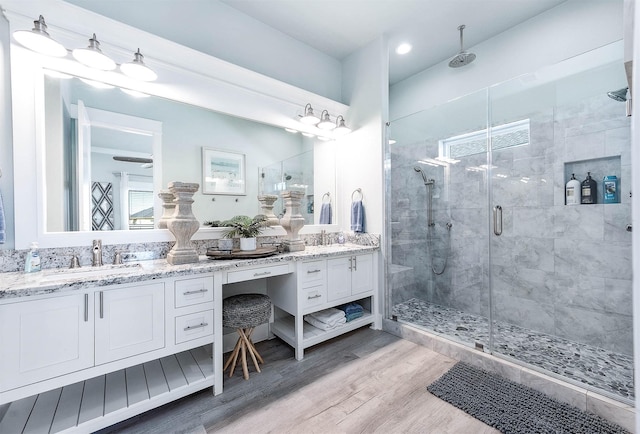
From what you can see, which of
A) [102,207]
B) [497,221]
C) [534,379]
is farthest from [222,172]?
[534,379]

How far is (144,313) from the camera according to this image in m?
1.49

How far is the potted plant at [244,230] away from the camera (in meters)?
2.18

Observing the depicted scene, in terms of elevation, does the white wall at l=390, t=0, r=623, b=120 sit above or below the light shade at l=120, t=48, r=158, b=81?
above

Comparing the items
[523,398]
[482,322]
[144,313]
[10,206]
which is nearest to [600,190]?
[482,322]

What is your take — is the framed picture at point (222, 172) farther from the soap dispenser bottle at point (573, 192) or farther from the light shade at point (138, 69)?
the soap dispenser bottle at point (573, 192)

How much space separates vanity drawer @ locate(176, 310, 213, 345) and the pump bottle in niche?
324 cm

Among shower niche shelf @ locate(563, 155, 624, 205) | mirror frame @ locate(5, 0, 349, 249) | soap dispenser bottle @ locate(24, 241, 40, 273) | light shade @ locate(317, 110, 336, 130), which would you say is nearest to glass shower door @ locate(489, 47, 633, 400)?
shower niche shelf @ locate(563, 155, 624, 205)

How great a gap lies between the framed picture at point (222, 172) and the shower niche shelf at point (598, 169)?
3.04 meters

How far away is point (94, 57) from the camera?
165 centimetres

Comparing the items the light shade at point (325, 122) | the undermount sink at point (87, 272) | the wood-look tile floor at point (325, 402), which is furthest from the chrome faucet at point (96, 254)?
the light shade at point (325, 122)

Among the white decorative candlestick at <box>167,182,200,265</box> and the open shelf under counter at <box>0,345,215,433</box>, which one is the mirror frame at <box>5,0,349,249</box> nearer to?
the white decorative candlestick at <box>167,182,200,265</box>

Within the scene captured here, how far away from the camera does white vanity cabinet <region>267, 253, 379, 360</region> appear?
2214 mm

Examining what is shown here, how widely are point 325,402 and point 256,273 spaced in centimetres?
97

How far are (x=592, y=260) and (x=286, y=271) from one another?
106 inches
